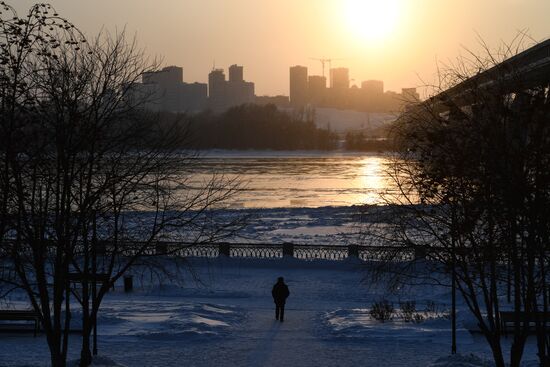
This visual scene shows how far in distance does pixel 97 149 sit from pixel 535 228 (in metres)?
6.37

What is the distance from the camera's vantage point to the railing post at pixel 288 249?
1099 inches

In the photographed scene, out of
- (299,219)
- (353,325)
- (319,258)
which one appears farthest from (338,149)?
(353,325)

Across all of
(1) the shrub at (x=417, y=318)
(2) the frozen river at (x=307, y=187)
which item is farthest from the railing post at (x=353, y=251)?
(1) the shrub at (x=417, y=318)

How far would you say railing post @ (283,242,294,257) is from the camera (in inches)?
1099

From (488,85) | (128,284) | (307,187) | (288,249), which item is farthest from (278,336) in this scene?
(307,187)

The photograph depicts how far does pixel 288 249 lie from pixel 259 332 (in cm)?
1110

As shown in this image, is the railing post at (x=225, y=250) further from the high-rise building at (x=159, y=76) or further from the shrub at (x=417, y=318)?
the shrub at (x=417, y=318)

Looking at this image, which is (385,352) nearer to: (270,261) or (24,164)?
(24,164)

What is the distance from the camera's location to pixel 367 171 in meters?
87.6

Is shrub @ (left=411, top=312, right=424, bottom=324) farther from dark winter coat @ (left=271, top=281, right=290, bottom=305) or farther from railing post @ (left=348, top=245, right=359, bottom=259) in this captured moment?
railing post @ (left=348, top=245, right=359, bottom=259)

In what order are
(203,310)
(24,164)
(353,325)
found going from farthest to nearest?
(203,310) → (353,325) → (24,164)

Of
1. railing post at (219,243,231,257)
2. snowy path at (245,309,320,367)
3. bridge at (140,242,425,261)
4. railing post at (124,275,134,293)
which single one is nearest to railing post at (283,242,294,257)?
bridge at (140,242,425,261)

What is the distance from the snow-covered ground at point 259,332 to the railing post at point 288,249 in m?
4.39

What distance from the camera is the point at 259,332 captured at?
1697 cm
